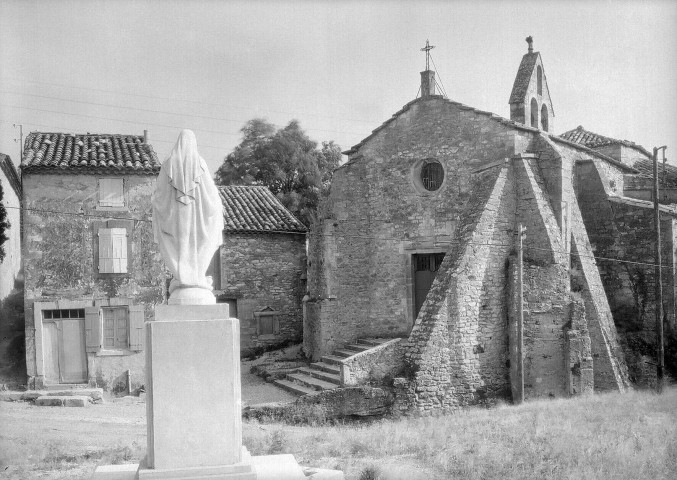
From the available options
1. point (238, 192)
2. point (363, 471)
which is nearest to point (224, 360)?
point (363, 471)

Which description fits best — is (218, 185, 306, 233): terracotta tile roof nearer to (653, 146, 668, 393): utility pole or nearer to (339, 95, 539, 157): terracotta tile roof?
(339, 95, 539, 157): terracotta tile roof

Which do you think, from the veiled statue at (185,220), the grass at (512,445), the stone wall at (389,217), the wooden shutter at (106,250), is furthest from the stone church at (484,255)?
the veiled statue at (185,220)

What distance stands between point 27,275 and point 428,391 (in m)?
10.9

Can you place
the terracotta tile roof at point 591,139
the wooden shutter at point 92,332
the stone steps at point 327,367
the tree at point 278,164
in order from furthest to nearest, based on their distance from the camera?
the tree at point 278,164, the terracotta tile roof at point 591,139, the stone steps at point 327,367, the wooden shutter at point 92,332

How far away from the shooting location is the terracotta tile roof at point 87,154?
17.4 m

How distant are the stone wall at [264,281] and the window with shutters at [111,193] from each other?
4.70 meters

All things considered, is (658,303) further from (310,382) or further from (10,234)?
(10,234)

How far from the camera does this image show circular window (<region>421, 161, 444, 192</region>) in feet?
62.7

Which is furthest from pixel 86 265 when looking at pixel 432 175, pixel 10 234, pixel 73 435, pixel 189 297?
pixel 189 297

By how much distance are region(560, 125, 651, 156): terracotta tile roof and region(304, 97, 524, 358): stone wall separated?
878cm

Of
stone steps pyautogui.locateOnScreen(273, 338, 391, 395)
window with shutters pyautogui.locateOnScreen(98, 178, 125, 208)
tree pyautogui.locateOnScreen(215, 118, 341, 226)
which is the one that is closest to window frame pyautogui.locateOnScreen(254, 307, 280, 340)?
stone steps pyautogui.locateOnScreen(273, 338, 391, 395)

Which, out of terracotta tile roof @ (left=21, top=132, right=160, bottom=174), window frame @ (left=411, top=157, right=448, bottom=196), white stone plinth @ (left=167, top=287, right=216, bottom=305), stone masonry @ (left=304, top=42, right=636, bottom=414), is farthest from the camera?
window frame @ (left=411, top=157, right=448, bottom=196)

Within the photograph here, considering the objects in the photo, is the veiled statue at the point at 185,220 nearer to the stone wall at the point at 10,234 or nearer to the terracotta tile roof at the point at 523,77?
the stone wall at the point at 10,234

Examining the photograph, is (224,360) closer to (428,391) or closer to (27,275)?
(428,391)
